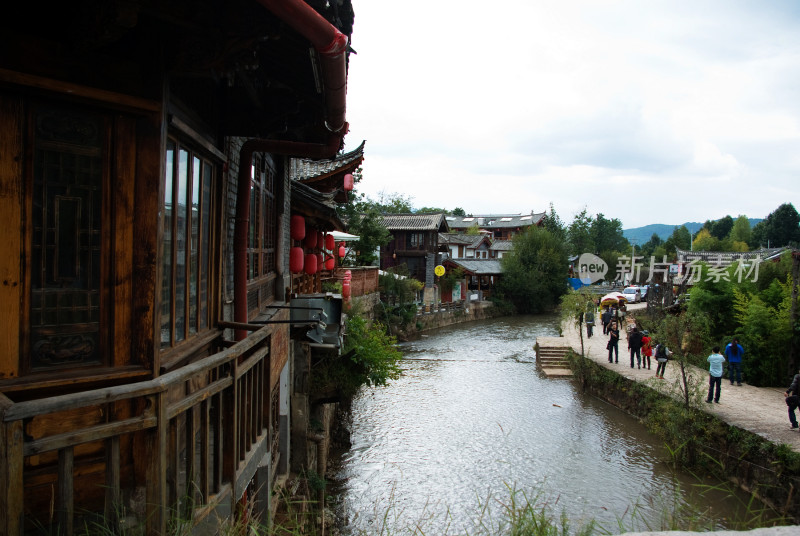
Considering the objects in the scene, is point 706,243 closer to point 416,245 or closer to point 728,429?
point 416,245

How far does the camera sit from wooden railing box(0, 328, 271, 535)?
7.35 feet

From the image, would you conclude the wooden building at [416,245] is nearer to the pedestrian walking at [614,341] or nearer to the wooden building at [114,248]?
the pedestrian walking at [614,341]

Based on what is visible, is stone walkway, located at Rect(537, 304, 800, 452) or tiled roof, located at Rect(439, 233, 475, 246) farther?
tiled roof, located at Rect(439, 233, 475, 246)

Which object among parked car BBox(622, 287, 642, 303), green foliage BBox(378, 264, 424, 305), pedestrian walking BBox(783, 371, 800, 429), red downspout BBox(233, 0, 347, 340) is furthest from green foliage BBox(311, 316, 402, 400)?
parked car BBox(622, 287, 642, 303)

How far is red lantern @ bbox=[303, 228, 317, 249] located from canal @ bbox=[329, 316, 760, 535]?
17.2 feet

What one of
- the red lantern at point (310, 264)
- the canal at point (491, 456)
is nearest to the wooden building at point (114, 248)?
the canal at point (491, 456)

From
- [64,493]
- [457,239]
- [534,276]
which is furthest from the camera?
[457,239]

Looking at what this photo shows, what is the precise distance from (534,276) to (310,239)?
35318 millimetres

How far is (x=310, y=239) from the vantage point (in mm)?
12719

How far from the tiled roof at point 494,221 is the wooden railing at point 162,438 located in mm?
68865

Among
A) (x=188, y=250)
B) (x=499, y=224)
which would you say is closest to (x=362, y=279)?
(x=188, y=250)

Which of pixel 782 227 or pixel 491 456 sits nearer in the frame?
pixel 491 456

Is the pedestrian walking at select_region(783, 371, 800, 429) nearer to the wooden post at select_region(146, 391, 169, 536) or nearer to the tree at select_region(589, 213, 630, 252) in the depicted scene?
the wooden post at select_region(146, 391, 169, 536)

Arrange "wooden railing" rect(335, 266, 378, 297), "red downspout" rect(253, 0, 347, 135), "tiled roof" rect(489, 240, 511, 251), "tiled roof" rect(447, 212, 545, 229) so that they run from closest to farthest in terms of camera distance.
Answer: "red downspout" rect(253, 0, 347, 135)
"wooden railing" rect(335, 266, 378, 297)
"tiled roof" rect(489, 240, 511, 251)
"tiled roof" rect(447, 212, 545, 229)
